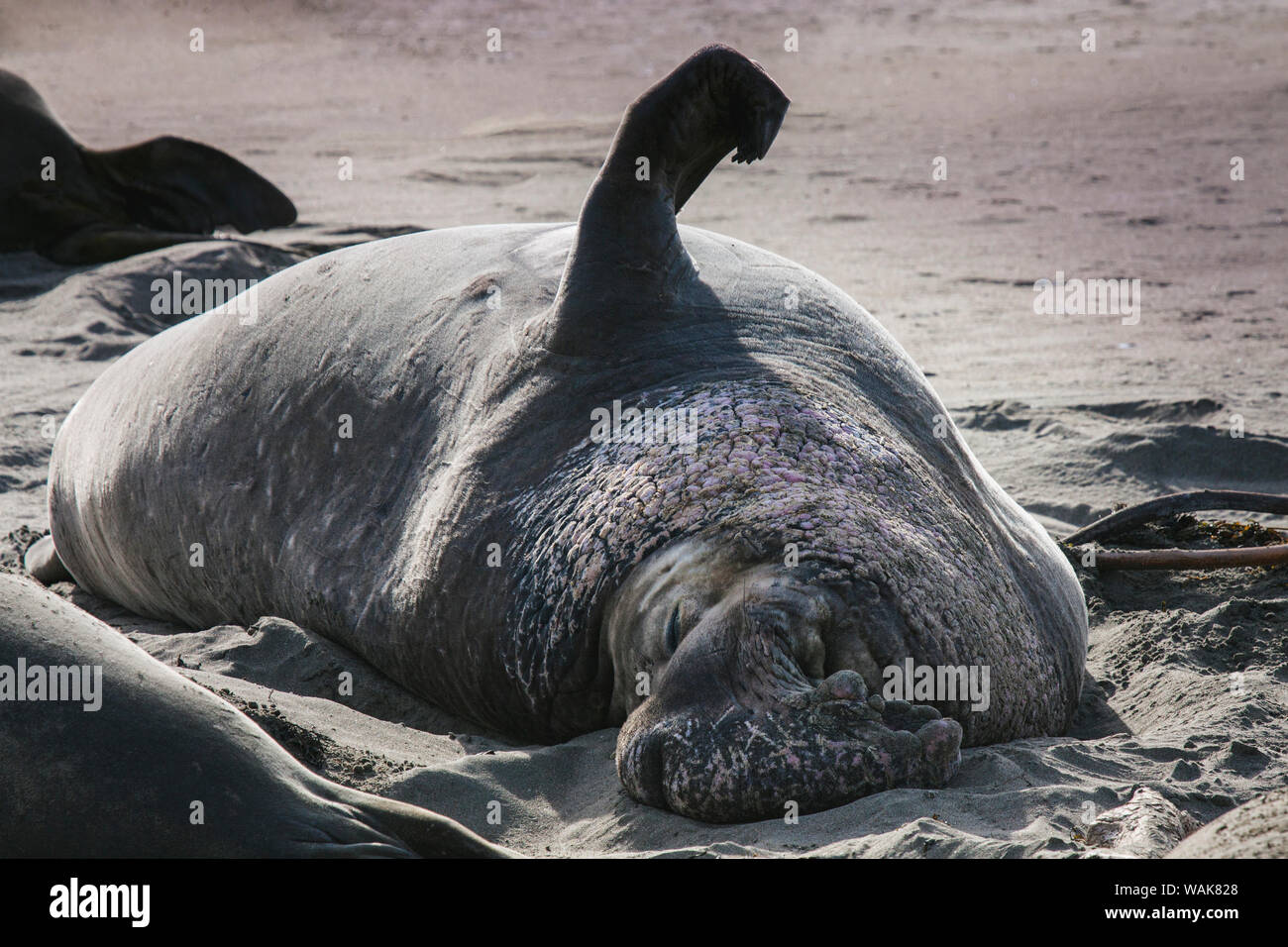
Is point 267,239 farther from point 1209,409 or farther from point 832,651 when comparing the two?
point 832,651

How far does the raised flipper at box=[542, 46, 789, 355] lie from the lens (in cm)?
315

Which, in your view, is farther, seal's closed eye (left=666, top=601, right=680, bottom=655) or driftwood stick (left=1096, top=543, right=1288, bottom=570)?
driftwood stick (left=1096, top=543, right=1288, bottom=570)

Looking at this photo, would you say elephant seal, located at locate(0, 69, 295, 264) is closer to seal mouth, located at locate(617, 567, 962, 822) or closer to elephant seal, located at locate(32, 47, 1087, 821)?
elephant seal, located at locate(32, 47, 1087, 821)

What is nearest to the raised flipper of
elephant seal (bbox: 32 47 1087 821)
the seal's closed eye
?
elephant seal (bbox: 32 47 1087 821)

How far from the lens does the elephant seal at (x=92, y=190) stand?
8305mm

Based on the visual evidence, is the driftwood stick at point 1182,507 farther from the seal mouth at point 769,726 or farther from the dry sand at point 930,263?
the seal mouth at point 769,726

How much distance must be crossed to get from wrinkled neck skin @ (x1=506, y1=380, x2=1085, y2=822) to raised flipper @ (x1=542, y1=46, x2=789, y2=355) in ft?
1.04

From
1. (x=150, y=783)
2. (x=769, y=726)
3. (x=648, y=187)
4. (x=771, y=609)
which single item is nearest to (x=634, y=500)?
(x=771, y=609)

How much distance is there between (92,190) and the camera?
341 inches

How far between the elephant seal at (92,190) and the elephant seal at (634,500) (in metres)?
4.73

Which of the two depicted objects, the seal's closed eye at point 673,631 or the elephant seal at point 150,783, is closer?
the elephant seal at point 150,783

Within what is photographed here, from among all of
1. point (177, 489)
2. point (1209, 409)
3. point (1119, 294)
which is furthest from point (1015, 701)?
point (1119, 294)

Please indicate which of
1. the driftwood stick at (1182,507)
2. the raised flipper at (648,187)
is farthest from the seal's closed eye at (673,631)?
the driftwood stick at (1182,507)

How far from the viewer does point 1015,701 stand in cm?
276
